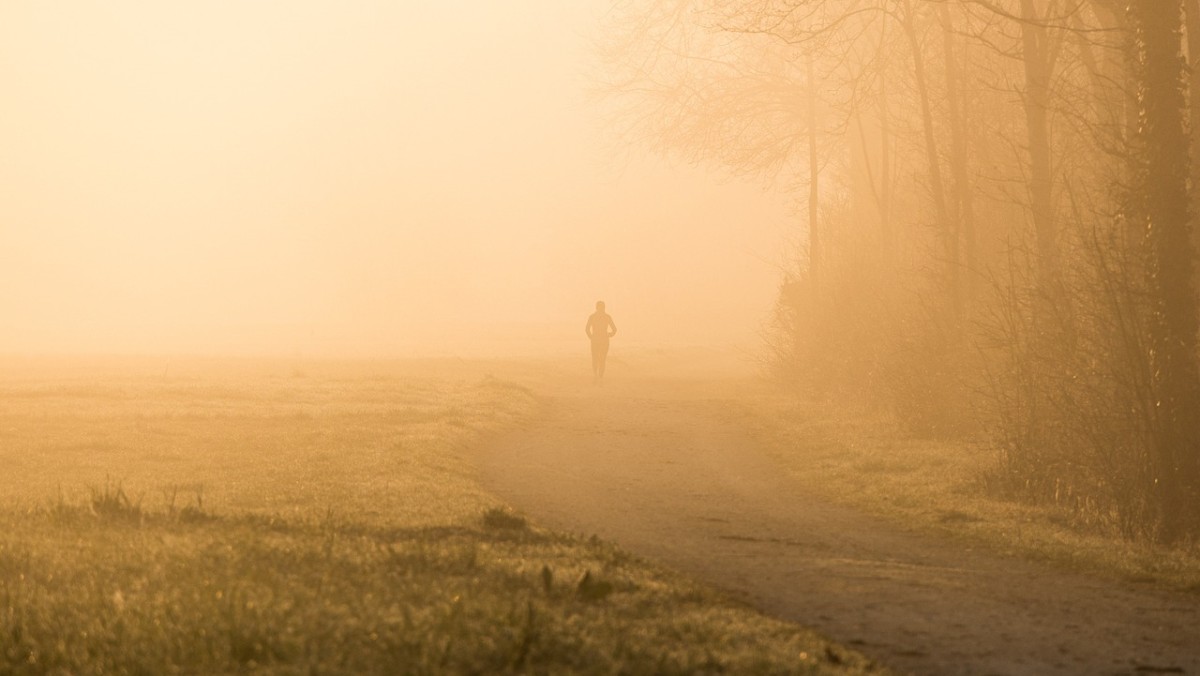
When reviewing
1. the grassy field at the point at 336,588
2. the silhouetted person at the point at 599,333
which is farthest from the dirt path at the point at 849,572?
the silhouetted person at the point at 599,333

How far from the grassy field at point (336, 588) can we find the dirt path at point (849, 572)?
66 centimetres

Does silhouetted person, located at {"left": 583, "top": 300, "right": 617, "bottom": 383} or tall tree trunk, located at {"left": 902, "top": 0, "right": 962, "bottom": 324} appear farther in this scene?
silhouetted person, located at {"left": 583, "top": 300, "right": 617, "bottom": 383}

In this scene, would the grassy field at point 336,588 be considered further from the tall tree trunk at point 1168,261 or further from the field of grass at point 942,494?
the tall tree trunk at point 1168,261

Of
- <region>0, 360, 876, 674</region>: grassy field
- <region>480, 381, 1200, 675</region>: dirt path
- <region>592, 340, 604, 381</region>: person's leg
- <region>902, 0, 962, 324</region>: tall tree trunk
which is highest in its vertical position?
<region>902, 0, 962, 324</region>: tall tree trunk

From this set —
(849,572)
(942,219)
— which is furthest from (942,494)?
(942,219)

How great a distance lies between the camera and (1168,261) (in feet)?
40.4

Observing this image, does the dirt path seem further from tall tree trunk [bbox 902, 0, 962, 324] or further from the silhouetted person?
the silhouetted person

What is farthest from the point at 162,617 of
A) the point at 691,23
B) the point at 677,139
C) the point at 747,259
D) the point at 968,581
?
the point at 747,259

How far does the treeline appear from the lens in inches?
489

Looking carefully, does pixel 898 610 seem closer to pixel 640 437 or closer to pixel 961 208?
pixel 640 437

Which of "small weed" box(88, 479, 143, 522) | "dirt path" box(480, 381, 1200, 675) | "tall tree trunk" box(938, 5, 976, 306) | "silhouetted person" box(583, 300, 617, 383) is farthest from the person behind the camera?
"silhouetted person" box(583, 300, 617, 383)

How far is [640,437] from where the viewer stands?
20875 mm

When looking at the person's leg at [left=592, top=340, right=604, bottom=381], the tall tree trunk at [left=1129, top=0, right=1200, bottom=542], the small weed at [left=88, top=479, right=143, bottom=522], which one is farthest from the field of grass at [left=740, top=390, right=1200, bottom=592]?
the person's leg at [left=592, top=340, right=604, bottom=381]

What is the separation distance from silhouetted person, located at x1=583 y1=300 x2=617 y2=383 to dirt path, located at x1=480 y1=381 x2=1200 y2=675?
14.3m
